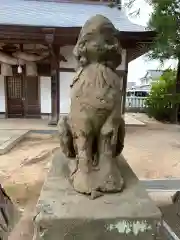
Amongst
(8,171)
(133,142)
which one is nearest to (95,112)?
(8,171)

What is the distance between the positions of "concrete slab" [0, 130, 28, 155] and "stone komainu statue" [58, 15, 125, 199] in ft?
11.8

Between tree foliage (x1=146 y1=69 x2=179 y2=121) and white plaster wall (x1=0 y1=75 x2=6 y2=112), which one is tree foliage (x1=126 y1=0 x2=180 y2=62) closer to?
tree foliage (x1=146 y1=69 x2=179 y2=121)

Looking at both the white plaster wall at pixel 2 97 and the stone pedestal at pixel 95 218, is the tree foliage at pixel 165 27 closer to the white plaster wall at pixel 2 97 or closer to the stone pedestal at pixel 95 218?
the stone pedestal at pixel 95 218

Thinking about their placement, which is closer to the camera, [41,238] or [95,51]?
[41,238]

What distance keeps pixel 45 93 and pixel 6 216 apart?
6.98 metres

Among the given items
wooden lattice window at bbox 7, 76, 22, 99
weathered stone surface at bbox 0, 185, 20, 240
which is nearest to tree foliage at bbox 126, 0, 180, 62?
weathered stone surface at bbox 0, 185, 20, 240

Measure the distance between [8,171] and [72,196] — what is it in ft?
8.67

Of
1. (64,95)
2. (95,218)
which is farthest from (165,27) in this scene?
(95,218)

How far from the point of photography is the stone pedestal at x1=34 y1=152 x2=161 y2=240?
131cm

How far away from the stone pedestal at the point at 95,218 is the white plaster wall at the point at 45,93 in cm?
757

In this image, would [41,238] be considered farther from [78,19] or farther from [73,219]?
[78,19]

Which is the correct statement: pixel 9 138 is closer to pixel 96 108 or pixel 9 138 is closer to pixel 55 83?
pixel 55 83

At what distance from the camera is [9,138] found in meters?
5.77

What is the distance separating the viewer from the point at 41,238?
1330 millimetres
